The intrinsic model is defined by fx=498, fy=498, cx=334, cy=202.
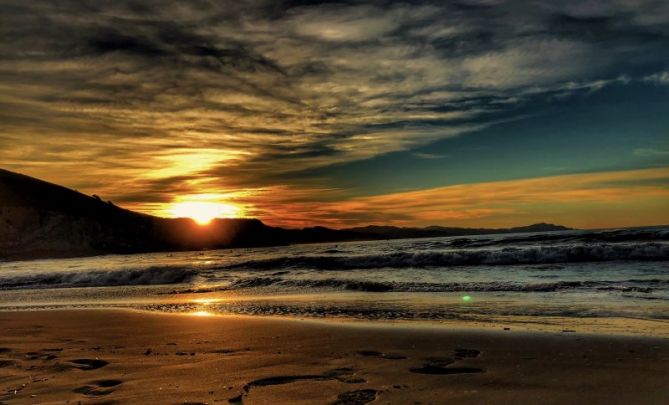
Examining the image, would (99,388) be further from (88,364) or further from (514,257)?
(514,257)

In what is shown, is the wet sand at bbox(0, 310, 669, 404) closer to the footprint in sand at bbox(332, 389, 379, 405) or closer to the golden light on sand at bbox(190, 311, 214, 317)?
the footprint in sand at bbox(332, 389, 379, 405)

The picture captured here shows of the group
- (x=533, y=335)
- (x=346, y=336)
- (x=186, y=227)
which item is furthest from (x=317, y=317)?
(x=186, y=227)

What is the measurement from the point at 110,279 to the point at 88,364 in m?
21.6

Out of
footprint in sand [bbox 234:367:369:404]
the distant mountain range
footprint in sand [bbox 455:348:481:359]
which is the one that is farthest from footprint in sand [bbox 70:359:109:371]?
the distant mountain range

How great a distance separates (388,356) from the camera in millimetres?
5676

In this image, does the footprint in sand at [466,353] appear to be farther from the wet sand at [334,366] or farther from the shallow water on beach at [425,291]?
the shallow water on beach at [425,291]

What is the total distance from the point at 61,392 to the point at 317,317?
5513mm

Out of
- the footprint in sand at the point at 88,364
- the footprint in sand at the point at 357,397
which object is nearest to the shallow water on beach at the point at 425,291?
the footprint in sand at the point at 88,364

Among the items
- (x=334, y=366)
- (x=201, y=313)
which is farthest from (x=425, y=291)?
(x=334, y=366)

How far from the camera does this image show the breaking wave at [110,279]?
24.5 m

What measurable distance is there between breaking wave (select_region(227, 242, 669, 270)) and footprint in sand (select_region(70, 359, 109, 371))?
22129 millimetres

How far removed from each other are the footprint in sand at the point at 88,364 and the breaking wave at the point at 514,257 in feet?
72.6

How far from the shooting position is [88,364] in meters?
5.75

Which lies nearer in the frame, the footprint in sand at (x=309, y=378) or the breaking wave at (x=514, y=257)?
the footprint in sand at (x=309, y=378)
